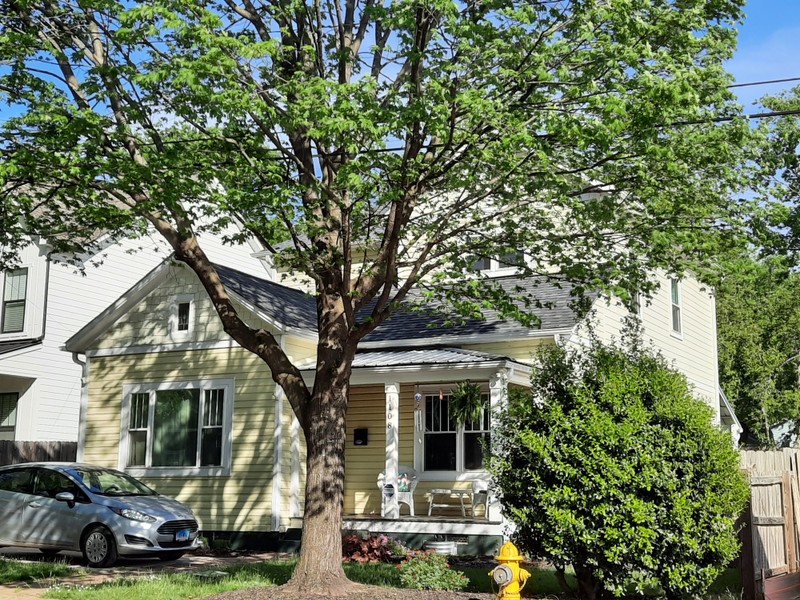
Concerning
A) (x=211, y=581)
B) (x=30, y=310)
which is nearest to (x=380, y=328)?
(x=211, y=581)

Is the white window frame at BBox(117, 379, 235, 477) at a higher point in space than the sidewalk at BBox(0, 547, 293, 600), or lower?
higher

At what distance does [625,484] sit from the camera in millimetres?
9141

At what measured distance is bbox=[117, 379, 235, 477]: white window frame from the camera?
18438mm

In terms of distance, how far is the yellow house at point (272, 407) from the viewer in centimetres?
1731

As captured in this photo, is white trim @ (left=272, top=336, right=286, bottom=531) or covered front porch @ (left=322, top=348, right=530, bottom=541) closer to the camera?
covered front porch @ (left=322, top=348, right=530, bottom=541)

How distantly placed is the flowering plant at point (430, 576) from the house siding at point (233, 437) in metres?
7.05

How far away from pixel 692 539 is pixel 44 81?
8789 millimetres

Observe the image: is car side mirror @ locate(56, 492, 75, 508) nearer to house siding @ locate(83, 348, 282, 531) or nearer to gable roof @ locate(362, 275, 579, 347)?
house siding @ locate(83, 348, 282, 531)

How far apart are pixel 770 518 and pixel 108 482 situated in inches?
417

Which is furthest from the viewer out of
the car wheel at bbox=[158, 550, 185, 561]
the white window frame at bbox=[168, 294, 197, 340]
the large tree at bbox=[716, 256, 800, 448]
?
the large tree at bbox=[716, 256, 800, 448]

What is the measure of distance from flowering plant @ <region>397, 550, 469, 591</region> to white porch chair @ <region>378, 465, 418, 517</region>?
5.79 m

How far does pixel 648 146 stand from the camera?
10031 mm

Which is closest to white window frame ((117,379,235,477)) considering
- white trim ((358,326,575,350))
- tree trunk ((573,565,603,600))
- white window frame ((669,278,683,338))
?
Result: white trim ((358,326,575,350))

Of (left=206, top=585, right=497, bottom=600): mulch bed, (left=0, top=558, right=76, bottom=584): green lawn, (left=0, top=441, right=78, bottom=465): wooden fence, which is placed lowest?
(left=0, top=558, right=76, bottom=584): green lawn
